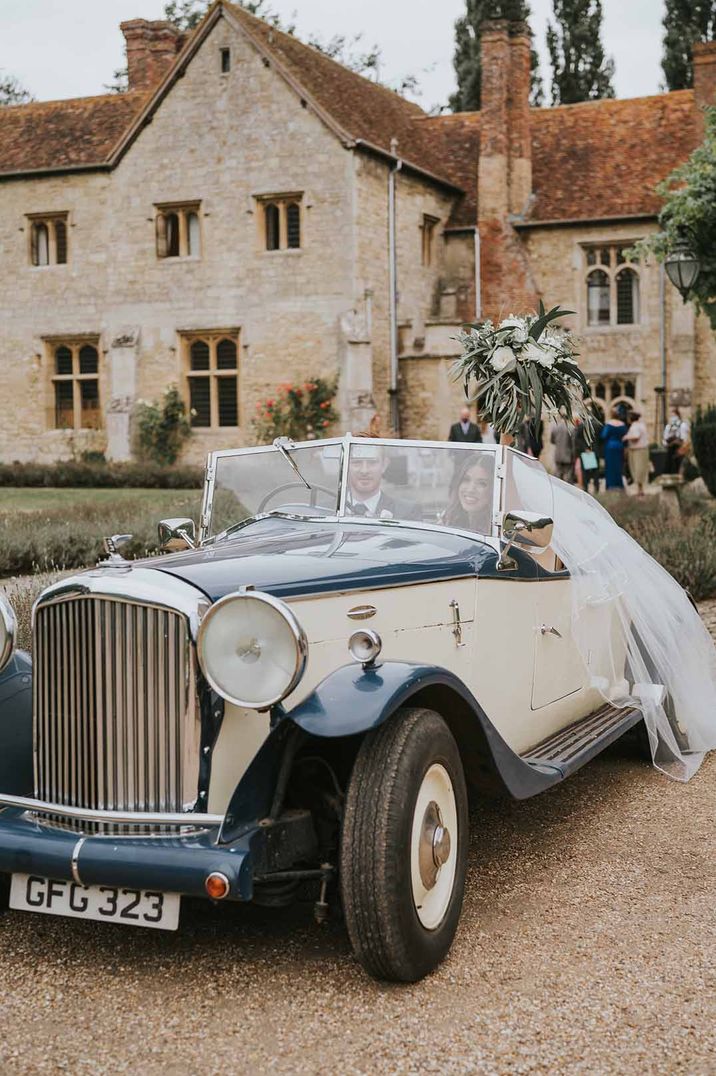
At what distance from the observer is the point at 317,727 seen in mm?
3510

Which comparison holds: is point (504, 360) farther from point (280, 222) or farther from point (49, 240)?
point (49, 240)

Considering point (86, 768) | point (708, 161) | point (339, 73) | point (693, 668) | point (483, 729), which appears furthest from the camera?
point (339, 73)

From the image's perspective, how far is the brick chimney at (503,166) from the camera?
92.3 ft

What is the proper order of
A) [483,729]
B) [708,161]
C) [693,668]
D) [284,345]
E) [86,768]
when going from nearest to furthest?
[86,768]
[483,729]
[693,668]
[708,161]
[284,345]

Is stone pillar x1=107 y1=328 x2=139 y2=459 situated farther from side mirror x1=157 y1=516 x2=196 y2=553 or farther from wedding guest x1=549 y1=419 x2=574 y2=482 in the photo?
side mirror x1=157 y1=516 x2=196 y2=553

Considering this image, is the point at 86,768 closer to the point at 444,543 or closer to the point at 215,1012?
the point at 215,1012

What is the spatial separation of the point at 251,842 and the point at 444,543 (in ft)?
5.21

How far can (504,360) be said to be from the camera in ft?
21.5

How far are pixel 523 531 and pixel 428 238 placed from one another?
25.3 meters

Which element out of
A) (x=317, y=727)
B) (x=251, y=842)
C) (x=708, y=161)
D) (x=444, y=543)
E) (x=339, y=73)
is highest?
(x=339, y=73)

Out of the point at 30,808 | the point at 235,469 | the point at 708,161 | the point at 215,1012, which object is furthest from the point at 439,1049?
the point at 708,161

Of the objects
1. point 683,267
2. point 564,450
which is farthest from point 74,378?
point 683,267

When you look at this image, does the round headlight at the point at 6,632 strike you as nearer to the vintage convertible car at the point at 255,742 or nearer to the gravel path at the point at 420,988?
A: the vintage convertible car at the point at 255,742

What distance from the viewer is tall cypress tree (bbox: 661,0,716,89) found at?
39.0 m
